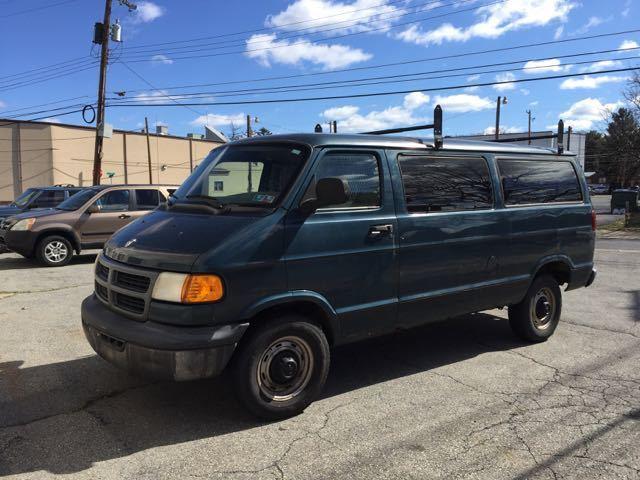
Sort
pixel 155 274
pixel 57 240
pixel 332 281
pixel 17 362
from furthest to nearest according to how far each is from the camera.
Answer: pixel 57 240 < pixel 17 362 < pixel 332 281 < pixel 155 274

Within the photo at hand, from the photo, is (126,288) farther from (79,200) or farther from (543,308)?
(79,200)

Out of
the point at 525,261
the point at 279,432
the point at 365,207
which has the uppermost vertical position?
the point at 365,207

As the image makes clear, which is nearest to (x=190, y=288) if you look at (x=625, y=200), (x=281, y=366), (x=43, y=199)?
(x=281, y=366)

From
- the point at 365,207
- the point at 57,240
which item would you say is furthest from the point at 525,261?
the point at 57,240

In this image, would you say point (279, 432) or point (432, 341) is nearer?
point (279, 432)

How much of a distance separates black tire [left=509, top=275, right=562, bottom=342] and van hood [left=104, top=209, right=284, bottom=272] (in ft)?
10.9

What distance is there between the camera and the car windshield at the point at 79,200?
1149cm

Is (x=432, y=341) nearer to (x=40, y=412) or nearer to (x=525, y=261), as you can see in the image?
(x=525, y=261)

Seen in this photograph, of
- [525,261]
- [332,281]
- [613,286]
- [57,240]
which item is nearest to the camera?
[332,281]

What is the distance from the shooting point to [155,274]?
11.6 ft

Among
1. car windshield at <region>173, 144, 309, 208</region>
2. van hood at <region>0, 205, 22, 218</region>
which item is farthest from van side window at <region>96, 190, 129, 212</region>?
car windshield at <region>173, 144, 309, 208</region>

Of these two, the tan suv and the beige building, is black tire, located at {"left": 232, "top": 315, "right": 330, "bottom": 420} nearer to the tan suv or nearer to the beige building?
the tan suv

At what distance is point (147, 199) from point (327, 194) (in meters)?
9.20

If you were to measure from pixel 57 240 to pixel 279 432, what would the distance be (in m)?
9.24
